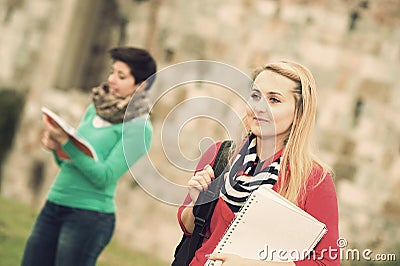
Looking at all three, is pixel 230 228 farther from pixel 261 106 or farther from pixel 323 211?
pixel 261 106

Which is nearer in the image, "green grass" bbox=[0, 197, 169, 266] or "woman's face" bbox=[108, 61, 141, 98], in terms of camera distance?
"woman's face" bbox=[108, 61, 141, 98]

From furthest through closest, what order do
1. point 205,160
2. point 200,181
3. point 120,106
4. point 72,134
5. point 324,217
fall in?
1. point 120,106
2. point 72,134
3. point 205,160
4. point 200,181
5. point 324,217

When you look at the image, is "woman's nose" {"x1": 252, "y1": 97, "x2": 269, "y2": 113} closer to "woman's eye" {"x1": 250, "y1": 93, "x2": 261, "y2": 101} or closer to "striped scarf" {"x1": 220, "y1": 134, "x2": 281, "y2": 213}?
"woman's eye" {"x1": 250, "y1": 93, "x2": 261, "y2": 101}

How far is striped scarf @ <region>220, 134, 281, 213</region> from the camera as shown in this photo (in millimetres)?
2617

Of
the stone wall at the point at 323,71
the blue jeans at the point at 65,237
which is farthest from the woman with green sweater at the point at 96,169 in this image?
the stone wall at the point at 323,71

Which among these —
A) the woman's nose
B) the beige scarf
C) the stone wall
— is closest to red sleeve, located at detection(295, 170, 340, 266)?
the woman's nose

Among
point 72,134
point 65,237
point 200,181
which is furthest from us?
point 65,237

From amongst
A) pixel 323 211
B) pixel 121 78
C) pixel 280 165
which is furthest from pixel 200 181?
pixel 121 78

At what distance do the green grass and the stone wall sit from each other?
52 centimetres

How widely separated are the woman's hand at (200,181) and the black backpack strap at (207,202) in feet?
0.06

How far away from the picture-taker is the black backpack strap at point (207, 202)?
2680mm

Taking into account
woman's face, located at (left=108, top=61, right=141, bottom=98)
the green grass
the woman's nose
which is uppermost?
the woman's nose

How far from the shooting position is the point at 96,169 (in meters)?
3.71

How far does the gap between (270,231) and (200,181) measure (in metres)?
0.28
